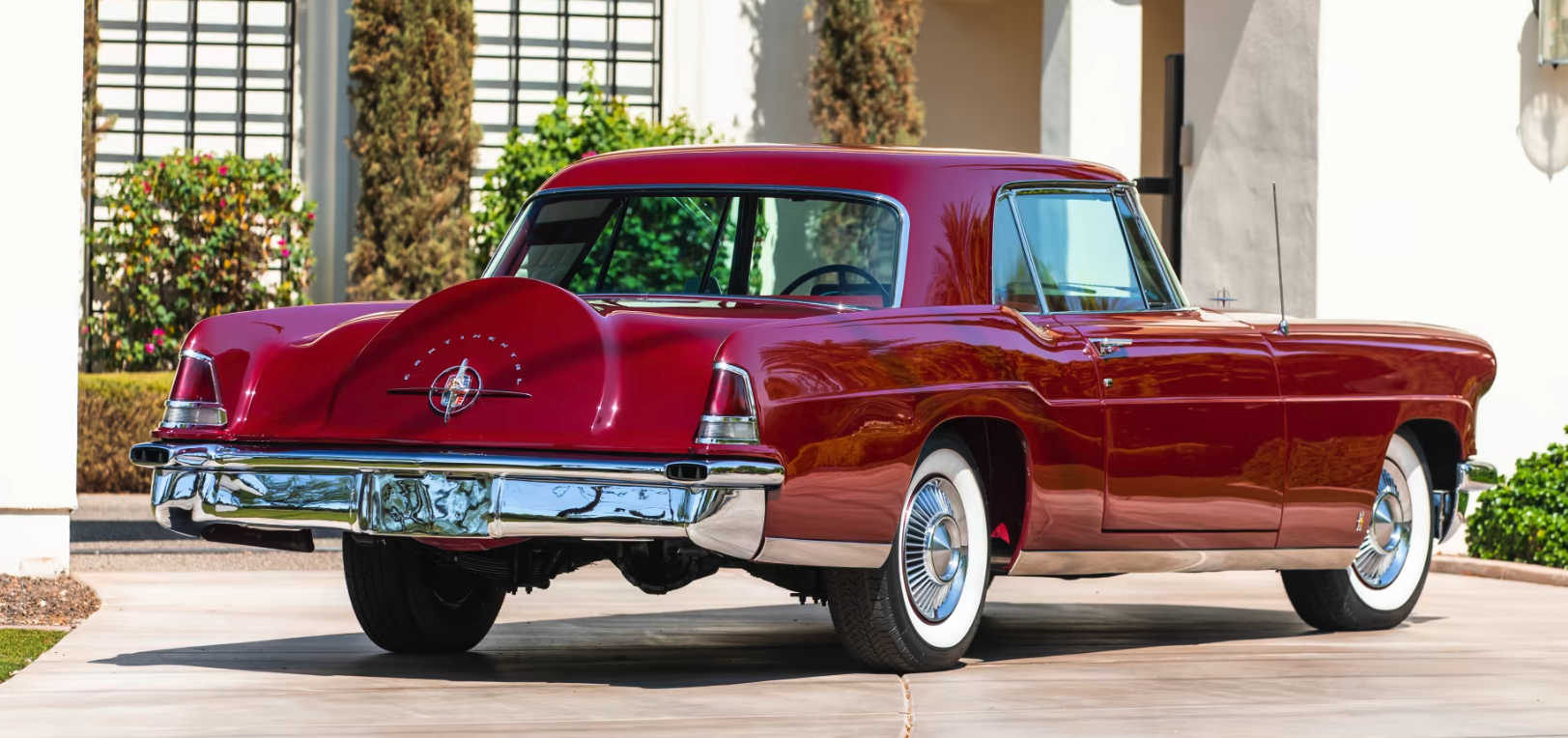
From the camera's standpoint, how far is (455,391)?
6.23 metres

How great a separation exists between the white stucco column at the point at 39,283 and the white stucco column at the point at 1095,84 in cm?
716

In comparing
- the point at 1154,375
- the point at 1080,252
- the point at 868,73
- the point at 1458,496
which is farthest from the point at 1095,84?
the point at 1154,375

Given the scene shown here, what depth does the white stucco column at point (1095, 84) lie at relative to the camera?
14828 mm

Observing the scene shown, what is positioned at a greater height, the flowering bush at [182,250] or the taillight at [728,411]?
the flowering bush at [182,250]

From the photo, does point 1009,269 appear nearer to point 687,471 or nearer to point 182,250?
point 687,471

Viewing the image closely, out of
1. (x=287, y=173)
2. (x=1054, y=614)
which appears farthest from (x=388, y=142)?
(x=1054, y=614)

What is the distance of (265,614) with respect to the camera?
8.78 m

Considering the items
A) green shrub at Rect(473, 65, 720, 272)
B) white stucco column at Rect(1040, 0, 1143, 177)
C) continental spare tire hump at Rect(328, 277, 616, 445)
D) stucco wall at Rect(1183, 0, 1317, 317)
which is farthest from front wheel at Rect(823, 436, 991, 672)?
green shrub at Rect(473, 65, 720, 272)

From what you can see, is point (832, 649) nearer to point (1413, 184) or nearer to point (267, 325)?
point (267, 325)

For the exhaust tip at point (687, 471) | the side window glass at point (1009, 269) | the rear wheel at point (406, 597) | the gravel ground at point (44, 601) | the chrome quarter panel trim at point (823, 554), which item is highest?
the side window glass at point (1009, 269)

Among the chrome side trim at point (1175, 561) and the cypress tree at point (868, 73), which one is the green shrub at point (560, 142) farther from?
the chrome side trim at point (1175, 561)

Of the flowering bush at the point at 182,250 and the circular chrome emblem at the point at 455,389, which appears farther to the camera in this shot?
the flowering bush at the point at 182,250

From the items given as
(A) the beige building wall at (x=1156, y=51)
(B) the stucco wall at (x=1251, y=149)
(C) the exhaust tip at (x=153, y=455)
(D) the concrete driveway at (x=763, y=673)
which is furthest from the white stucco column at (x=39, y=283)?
(A) the beige building wall at (x=1156, y=51)

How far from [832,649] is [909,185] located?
1.67 meters
